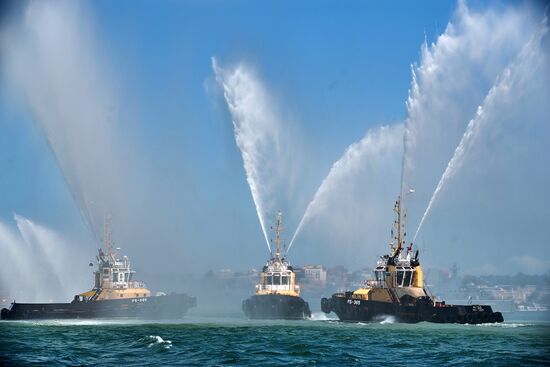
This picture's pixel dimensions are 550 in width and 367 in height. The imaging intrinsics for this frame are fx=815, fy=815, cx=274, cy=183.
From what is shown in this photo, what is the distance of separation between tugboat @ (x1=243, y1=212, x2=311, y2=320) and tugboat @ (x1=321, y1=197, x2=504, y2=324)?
216 inches

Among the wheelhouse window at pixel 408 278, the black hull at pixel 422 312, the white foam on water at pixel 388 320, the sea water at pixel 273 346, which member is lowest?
the sea water at pixel 273 346

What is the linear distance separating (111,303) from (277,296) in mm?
16938

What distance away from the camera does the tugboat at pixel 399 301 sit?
7206 cm

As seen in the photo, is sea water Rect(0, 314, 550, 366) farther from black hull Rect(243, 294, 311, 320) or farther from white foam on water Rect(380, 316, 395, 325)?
black hull Rect(243, 294, 311, 320)

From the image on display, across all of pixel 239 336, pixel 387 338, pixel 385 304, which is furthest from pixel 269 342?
pixel 385 304

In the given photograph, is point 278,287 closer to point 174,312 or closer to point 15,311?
point 174,312

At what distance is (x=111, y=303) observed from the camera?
82.0 m

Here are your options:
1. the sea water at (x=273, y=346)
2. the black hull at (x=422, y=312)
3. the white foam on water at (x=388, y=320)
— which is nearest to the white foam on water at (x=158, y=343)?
the sea water at (x=273, y=346)

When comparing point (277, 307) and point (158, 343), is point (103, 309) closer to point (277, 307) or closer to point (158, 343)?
point (277, 307)

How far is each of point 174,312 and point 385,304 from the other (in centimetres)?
2617

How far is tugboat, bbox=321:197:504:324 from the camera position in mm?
72062

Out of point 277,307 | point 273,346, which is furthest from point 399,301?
point 273,346

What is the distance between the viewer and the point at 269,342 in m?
50.2

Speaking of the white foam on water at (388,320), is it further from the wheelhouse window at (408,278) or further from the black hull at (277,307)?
the black hull at (277,307)
